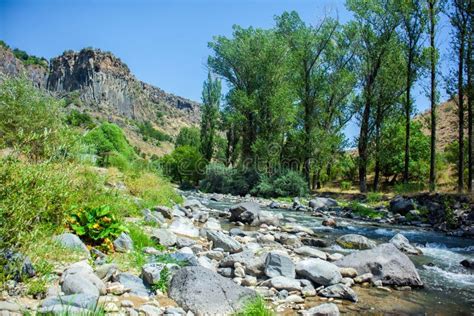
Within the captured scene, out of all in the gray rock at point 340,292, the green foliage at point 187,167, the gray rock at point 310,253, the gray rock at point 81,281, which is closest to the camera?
the gray rock at point 81,281

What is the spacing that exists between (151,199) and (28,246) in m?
8.90

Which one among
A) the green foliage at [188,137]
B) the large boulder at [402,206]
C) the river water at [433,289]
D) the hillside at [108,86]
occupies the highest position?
the hillside at [108,86]

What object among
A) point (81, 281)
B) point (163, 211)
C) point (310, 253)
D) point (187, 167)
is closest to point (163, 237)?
point (310, 253)

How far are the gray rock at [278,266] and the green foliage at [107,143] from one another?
14138 millimetres

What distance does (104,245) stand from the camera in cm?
624

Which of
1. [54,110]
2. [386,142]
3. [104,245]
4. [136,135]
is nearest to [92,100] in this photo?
[136,135]

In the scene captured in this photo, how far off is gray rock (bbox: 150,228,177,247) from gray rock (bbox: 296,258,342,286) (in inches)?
109

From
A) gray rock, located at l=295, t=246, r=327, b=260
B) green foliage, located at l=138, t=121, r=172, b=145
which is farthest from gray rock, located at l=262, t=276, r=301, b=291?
green foliage, located at l=138, t=121, r=172, b=145

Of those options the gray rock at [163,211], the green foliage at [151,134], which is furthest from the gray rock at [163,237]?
the green foliage at [151,134]

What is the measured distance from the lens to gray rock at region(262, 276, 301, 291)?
19.5 ft

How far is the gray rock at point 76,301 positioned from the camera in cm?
379

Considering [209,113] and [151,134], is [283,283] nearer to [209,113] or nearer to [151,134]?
[209,113]

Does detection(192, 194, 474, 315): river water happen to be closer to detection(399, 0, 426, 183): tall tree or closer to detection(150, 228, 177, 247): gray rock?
detection(150, 228, 177, 247): gray rock

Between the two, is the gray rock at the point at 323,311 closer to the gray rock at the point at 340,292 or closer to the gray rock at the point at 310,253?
the gray rock at the point at 340,292
